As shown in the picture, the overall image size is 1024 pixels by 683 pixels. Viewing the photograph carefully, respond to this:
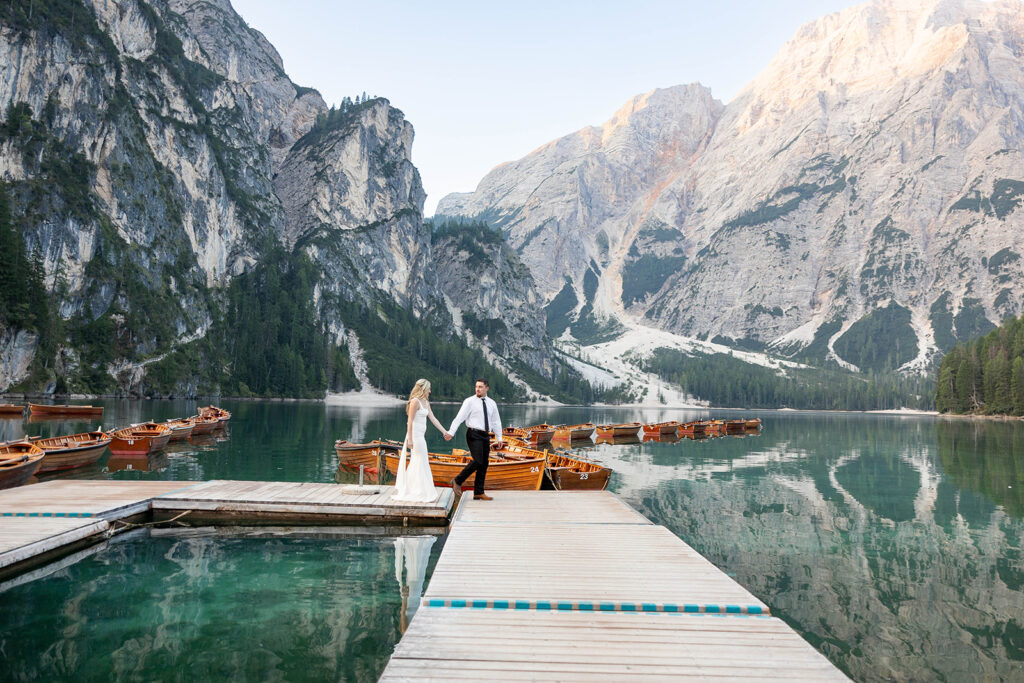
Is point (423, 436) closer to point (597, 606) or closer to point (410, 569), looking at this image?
point (410, 569)

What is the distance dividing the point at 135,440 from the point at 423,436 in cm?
3443

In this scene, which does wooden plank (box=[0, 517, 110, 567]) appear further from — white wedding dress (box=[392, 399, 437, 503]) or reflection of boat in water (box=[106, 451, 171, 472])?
reflection of boat in water (box=[106, 451, 171, 472])

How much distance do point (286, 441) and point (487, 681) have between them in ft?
187

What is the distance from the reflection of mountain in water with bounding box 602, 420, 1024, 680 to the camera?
13.6 m

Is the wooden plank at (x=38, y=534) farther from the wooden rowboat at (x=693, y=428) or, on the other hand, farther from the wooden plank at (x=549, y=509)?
the wooden rowboat at (x=693, y=428)

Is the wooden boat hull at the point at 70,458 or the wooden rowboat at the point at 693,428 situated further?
the wooden rowboat at the point at 693,428

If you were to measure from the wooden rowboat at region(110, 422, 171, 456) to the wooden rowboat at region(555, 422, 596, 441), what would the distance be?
44.8m

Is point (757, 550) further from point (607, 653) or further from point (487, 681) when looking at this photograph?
point (487, 681)

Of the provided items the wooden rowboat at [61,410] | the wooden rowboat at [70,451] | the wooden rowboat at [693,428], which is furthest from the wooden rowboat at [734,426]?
the wooden rowboat at [61,410]

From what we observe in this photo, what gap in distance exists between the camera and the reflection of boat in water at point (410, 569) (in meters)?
14.1

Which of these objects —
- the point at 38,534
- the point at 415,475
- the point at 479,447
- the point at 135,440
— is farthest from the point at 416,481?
the point at 135,440

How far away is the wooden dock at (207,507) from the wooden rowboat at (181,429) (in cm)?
3276

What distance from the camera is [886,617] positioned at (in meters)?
15.3

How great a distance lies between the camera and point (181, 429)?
55.5m
